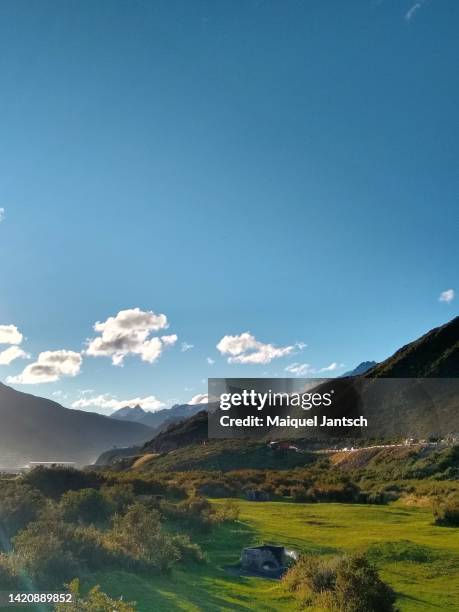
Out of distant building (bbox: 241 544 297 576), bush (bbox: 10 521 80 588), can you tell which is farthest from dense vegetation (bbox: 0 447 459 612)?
distant building (bbox: 241 544 297 576)

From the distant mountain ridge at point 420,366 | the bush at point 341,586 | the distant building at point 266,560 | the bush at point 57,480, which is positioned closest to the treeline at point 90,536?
the distant building at point 266,560

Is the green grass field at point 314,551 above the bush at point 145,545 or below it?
below

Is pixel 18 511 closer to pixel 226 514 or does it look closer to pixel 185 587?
pixel 226 514

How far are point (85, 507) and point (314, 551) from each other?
433 inches

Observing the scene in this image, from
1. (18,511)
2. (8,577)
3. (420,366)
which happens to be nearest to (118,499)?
(18,511)

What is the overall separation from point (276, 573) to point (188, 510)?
10159 mm

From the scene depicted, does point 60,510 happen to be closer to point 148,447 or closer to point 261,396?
point 261,396

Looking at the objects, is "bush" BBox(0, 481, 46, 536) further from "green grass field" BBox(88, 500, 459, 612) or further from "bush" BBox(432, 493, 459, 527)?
"bush" BBox(432, 493, 459, 527)

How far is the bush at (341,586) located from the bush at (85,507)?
1217cm

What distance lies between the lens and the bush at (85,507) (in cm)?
2534

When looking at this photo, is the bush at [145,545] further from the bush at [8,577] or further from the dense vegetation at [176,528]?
the bush at [8,577]

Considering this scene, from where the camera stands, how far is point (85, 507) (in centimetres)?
2625

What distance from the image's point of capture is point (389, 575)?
59.2ft

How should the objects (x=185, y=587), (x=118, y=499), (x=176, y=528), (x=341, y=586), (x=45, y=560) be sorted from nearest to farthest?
1. (x=45, y=560)
2. (x=341, y=586)
3. (x=185, y=587)
4. (x=176, y=528)
5. (x=118, y=499)
